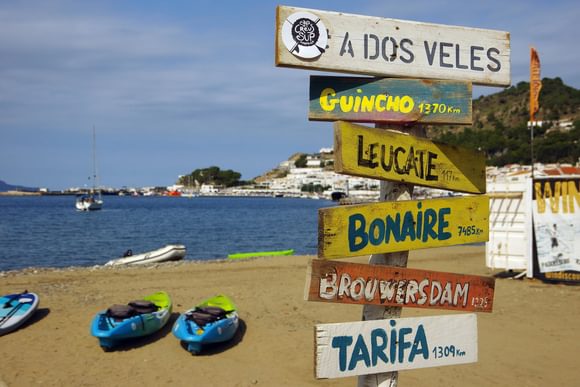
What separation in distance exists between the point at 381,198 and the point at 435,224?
1.52 feet

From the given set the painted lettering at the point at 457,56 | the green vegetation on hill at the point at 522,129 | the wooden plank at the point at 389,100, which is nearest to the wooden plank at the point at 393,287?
the wooden plank at the point at 389,100

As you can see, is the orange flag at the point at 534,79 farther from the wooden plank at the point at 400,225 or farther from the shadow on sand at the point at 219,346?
the wooden plank at the point at 400,225

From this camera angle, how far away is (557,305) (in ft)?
41.5

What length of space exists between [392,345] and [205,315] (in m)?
6.69

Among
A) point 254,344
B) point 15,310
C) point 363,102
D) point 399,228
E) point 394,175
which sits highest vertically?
point 363,102

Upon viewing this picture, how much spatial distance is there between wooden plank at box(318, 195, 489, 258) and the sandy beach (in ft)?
16.6

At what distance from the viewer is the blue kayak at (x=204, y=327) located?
375 inches

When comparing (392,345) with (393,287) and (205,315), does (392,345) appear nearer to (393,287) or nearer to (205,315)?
(393,287)

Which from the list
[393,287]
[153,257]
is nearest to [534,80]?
[393,287]

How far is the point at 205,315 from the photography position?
995 cm

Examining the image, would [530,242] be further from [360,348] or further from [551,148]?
[551,148]

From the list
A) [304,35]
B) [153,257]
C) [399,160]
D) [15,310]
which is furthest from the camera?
[153,257]

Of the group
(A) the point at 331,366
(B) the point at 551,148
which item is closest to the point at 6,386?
(A) the point at 331,366

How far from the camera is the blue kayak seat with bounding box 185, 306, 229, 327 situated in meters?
9.80
